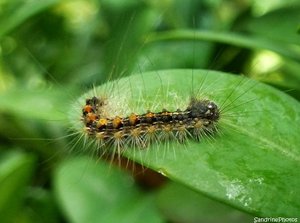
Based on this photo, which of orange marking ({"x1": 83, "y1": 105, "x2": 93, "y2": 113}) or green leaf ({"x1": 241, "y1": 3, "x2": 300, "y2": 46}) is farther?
green leaf ({"x1": 241, "y1": 3, "x2": 300, "y2": 46})

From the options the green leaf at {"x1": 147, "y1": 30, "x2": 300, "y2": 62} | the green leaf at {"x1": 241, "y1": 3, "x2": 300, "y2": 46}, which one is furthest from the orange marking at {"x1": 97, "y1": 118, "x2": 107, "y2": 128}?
the green leaf at {"x1": 241, "y1": 3, "x2": 300, "y2": 46}

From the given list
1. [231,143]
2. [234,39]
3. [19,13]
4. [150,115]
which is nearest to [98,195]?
[150,115]

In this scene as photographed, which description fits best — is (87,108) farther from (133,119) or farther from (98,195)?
(98,195)

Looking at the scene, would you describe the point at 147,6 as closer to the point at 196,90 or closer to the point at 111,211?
the point at 196,90

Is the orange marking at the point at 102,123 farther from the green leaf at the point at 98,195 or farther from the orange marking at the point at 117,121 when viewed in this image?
the green leaf at the point at 98,195

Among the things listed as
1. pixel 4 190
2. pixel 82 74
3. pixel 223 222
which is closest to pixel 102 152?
pixel 4 190

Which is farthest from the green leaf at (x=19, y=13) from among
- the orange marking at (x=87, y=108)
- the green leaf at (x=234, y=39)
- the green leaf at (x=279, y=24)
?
the green leaf at (x=279, y=24)

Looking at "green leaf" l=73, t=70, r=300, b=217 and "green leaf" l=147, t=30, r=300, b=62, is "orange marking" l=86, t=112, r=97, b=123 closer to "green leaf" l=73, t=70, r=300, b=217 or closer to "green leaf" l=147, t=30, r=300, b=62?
"green leaf" l=73, t=70, r=300, b=217

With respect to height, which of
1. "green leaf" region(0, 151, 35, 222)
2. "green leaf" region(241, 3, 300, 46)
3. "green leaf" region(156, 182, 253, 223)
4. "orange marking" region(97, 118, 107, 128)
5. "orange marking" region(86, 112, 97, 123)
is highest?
"green leaf" region(241, 3, 300, 46)
